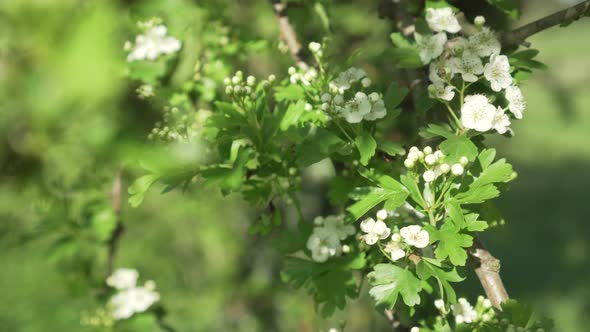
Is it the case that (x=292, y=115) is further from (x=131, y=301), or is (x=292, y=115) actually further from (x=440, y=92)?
→ (x=131, y=301)

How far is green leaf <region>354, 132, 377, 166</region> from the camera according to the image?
1569 mm

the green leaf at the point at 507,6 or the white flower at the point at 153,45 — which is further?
the white flower at the point at 153,45

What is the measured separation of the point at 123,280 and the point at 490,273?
5.50ft

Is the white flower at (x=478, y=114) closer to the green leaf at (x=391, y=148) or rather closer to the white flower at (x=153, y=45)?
the green leaf at (x=391, y=148)

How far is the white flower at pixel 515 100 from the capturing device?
64.1 inches

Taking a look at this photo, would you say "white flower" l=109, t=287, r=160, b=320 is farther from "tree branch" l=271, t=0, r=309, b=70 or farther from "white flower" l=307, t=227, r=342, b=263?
"tree branch" l=271, t=0, r=309, b=70

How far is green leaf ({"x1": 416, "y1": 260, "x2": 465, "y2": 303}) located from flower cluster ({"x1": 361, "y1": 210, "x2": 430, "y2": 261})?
5cm

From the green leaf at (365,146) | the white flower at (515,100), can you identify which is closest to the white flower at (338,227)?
the green leaf at (365,146)

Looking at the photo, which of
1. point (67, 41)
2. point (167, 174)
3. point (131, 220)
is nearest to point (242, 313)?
point (131, 220)

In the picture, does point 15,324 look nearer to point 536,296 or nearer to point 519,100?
point 536,296

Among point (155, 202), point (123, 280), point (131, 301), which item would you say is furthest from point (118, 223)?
point (155, 202)

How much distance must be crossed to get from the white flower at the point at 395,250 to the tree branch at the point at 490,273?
25cm

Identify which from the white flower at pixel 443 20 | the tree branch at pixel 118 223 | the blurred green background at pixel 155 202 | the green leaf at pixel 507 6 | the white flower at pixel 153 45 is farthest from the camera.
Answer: the tree branch at pixel 118 223

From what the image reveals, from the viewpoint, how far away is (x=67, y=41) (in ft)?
4.04
